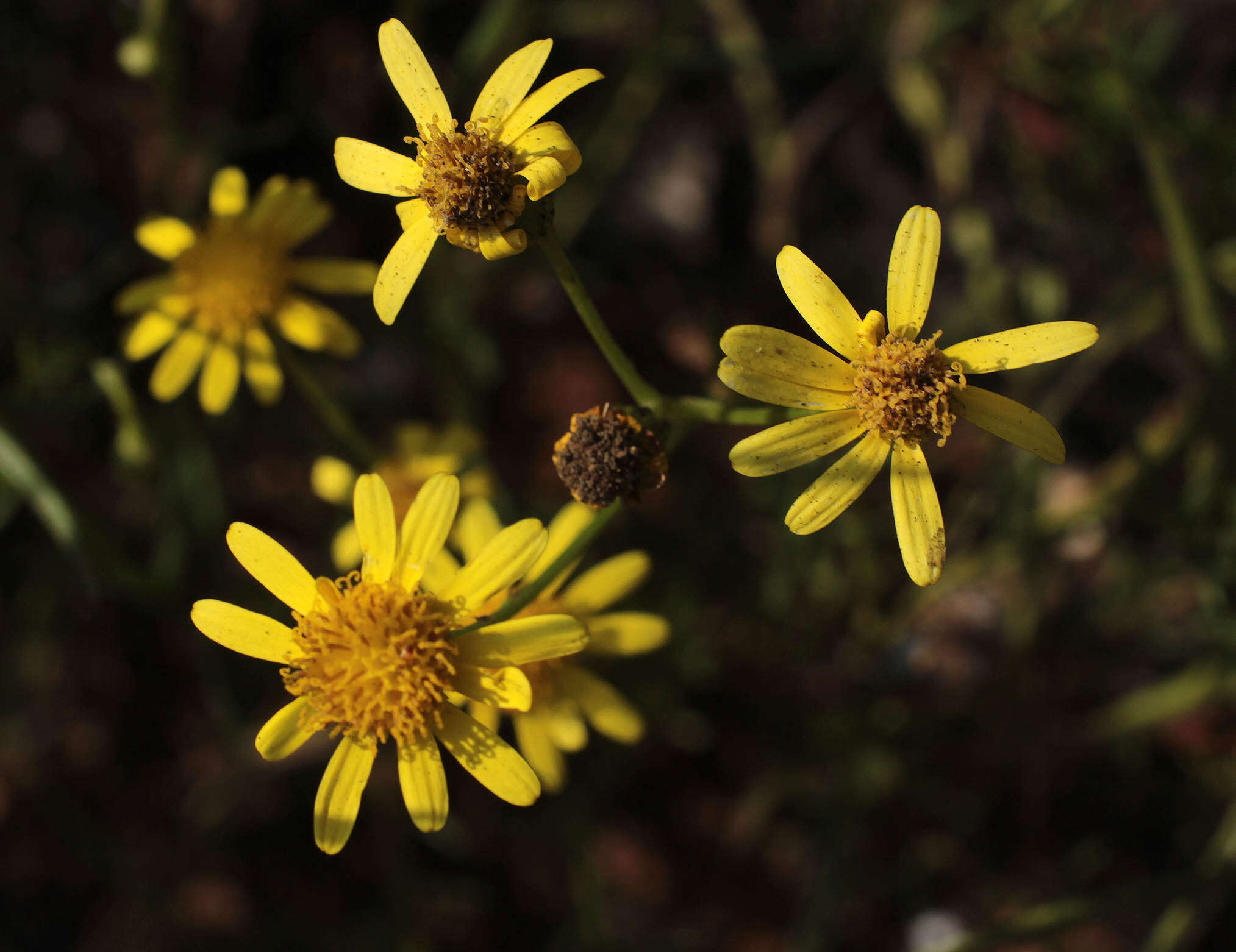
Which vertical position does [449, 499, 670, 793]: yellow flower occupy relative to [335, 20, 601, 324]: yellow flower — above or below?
below

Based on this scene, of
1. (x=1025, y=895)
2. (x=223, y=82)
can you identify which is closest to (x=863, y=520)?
(x=1025, y=895)

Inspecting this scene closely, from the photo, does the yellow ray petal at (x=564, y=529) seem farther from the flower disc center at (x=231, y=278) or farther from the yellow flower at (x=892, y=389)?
the flower disc center at (x=231, y=278)

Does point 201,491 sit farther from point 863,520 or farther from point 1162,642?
point 1162,642

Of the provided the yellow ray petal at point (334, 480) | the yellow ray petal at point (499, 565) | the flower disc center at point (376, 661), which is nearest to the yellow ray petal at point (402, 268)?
the yellow ray petal at point (499, 565)

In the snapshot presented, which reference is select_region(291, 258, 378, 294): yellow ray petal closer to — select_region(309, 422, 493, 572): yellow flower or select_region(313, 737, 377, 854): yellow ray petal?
select_region(309, 422, 493, 572): yellow flower

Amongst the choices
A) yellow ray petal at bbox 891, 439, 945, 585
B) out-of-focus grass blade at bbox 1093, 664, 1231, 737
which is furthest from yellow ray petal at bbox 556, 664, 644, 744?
out-of-focus grass blade at bbox 1093, 664, 1231, 737
